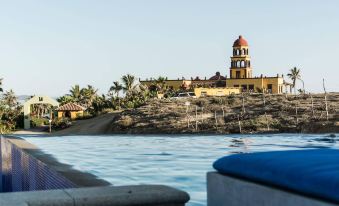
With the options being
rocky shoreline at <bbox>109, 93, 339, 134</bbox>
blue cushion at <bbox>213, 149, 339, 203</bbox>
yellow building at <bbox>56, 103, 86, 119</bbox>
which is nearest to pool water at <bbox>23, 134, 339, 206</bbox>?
blue cushion at <bbox>213, 149, 339, 203</bbox>

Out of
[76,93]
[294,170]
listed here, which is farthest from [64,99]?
[294,170]

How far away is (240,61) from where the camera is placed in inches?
3310

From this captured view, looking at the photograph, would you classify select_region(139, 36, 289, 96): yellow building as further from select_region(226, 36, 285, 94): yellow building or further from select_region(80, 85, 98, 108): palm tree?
select_region(80, 85, 98, 108): palm tree

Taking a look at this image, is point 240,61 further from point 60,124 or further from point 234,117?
point 234,117

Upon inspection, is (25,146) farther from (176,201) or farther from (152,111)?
(152,111)

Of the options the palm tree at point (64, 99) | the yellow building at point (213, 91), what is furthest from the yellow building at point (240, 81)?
the palm tree at point (64, 99)

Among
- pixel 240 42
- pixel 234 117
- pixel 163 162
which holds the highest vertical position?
pixel 240 42

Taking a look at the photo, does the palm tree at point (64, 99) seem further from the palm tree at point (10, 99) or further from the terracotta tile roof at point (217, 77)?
the terracotta tile roof at point (217, 77)

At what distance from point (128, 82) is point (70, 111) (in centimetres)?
1192

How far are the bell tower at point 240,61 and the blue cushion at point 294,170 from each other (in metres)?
80.2

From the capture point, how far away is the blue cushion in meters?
3.05

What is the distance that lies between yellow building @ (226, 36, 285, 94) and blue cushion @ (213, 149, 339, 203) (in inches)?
2820

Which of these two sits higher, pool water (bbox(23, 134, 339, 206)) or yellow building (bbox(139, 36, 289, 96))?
yellow building (bbox(139, 36, 289, 96))

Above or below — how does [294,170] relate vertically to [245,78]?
below
